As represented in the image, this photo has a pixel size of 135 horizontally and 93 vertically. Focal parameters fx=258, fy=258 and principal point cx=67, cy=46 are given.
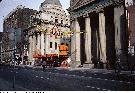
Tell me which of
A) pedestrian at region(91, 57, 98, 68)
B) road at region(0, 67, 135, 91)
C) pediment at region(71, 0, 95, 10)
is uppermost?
pediment at region(71, 0, 95, 10)

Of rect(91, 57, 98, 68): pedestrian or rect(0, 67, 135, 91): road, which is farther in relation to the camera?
rect(91, 57, 98, 68): pedestrian

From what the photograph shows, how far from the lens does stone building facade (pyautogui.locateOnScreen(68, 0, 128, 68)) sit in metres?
19.3

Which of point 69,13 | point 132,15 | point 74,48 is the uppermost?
point 69,13

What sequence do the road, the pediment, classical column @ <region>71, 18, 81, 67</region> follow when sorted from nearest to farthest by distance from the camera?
1. the road
2. the pediment
3. classical column @ <region>71, 18, 81, 67</region>

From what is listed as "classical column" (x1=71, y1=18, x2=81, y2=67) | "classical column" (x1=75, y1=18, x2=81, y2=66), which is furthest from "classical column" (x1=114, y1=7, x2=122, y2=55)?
"classical column" (x1=75, y1=18, x2=81, y2=66)

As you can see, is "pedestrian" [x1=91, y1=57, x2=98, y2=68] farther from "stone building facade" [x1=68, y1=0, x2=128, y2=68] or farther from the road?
the road

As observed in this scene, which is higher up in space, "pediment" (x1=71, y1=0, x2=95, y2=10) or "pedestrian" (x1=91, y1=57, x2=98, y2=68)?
"pediment" (x1=71, y1=0, x2=95, y2=10)

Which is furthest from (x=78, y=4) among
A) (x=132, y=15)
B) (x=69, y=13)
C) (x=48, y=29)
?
(x=48, y=29)

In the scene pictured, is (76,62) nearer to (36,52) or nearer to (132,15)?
(132,15)

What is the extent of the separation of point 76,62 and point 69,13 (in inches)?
197

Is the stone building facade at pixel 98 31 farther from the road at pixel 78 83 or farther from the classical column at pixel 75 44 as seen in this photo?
the road at pixel 78 83

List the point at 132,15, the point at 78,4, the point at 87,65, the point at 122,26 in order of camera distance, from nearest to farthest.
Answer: the point at 132,15, the point at 122,26, the point at 87,65, the point at 78,4

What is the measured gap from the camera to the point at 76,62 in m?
24.4

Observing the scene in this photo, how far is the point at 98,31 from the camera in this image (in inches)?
944
